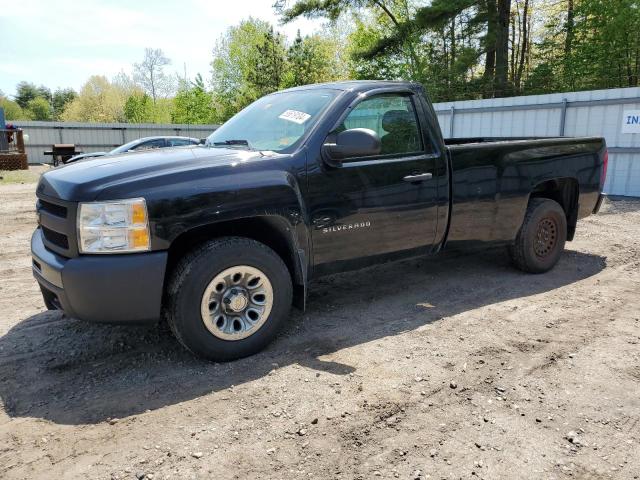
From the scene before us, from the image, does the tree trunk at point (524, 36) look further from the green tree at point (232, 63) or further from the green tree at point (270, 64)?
the green tree at point (232, 63)

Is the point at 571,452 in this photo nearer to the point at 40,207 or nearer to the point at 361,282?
the point at 361,282

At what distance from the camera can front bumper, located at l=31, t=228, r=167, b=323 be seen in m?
3.05

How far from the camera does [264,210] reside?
3.54 meters

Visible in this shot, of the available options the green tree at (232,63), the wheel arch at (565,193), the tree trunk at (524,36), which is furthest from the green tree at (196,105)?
the wheel arch at (565,193)

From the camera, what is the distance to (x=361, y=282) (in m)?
5.43

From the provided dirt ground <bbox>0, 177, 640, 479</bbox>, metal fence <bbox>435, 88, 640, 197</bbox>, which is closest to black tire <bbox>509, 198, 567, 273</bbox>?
dirt ground <bbox>0, 177, 640, 479</bbox>

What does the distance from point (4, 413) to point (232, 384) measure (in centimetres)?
130

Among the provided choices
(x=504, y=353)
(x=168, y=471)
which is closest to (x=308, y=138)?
(x=504, y=353)

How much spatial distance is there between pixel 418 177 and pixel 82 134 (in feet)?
108

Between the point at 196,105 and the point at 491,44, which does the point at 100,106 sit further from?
the point at 491,44

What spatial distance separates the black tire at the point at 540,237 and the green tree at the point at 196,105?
48462 mm

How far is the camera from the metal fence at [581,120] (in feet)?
38.1

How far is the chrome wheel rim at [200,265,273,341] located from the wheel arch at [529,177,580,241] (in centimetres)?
352

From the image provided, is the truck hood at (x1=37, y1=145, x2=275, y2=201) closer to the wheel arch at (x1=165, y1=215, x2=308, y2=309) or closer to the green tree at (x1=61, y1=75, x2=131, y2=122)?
the wheel arch at (x1=165, y1=215, x2=308, y2=309)
